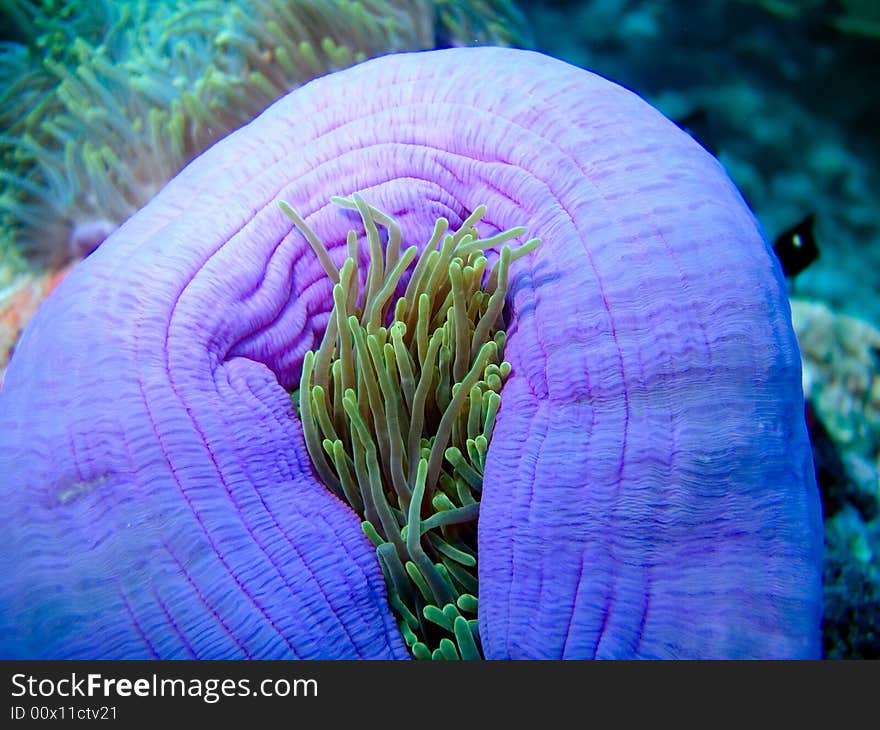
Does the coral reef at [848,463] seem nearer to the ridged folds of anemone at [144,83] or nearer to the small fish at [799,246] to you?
the small fish at [799,246]

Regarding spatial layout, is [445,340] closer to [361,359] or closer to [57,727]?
[361,359]

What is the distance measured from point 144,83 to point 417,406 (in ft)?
4.54

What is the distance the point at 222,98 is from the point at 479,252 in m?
1.03

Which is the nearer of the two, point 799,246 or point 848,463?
point 848,463

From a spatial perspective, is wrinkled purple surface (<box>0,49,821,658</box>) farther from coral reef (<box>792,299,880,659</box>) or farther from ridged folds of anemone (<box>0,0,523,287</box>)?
coral reef (<box>792,299,880,659</box>)

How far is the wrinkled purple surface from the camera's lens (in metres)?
1.10

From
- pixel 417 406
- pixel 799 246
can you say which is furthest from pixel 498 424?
pixel 799 246

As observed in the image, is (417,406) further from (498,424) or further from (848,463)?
(848,463)

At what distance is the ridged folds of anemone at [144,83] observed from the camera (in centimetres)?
193

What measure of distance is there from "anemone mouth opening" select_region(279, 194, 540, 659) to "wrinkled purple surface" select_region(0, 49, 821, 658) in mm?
54

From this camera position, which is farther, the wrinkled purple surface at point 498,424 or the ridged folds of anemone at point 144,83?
the ridged folds of anemone at point 144,83

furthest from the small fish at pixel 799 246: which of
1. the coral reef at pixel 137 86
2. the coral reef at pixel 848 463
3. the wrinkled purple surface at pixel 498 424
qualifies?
the wrinkled purple surface at pixel 498 424

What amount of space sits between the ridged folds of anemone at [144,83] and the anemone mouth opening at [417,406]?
0.82m

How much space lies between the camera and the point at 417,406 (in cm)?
128
